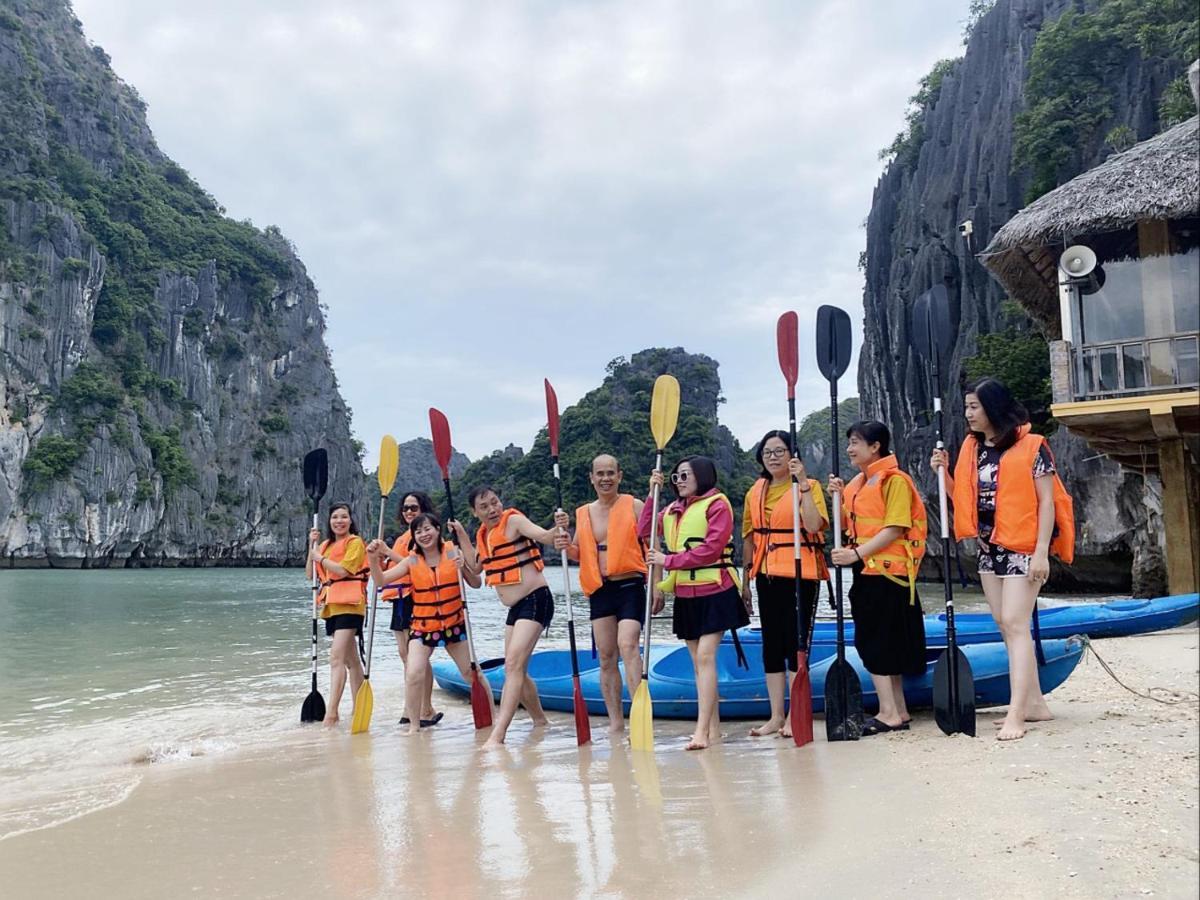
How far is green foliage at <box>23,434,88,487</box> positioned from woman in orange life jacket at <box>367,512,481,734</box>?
5117 centimetres

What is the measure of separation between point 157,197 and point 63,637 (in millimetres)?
63206

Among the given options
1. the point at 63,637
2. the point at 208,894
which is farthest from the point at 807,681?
the point at 63,637

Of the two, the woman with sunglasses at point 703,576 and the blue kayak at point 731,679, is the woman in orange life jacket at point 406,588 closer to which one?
the blue kayak at point 731,679

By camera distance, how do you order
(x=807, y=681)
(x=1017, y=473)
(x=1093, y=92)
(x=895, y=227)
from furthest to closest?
(x=895, y=227) → (x=1093, y=92) → (x=807, y=681) → (x=1017, y=473)

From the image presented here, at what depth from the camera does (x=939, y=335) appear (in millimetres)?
4711

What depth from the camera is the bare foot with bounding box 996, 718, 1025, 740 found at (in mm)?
3504

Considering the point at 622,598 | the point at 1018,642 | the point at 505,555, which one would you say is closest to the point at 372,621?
the point at 505,555

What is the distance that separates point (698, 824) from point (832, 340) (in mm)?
2701

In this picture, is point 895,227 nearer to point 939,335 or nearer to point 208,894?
point 939,335

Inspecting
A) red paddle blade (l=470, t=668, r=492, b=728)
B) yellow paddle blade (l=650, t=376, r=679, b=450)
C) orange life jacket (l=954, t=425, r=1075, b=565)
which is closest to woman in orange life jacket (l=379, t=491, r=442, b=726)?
red paddle blade (l=470, t=668, r=492, b=728)

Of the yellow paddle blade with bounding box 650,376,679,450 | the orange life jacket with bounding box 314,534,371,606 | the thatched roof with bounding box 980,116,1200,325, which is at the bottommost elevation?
the orange life jacket with bounding box 314,534,371,606

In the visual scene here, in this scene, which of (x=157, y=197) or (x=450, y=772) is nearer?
(x=450, y=772)

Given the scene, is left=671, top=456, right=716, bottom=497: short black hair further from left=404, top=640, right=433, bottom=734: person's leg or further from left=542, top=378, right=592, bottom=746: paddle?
left=404, top=640, right=433, bottom=734: person's leg

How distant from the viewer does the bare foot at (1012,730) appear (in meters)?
3.50
